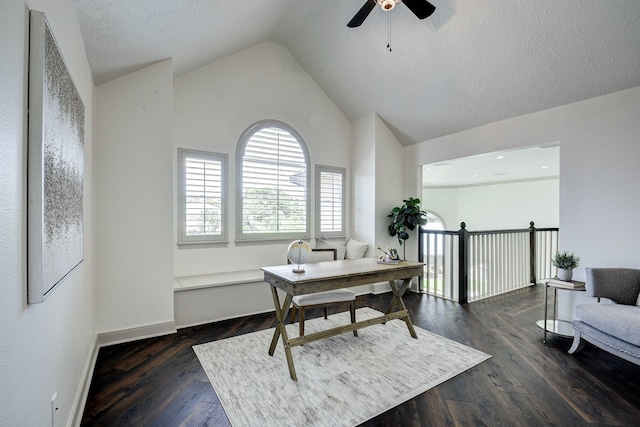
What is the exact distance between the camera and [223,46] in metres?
3.88

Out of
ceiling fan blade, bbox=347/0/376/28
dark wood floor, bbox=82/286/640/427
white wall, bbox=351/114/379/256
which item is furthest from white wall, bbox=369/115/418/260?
ceiling fan blade, bbox=347/0/376/28

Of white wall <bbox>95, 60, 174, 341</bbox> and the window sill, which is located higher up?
white wall <bbox>95, 60, 174, 341</bbox>

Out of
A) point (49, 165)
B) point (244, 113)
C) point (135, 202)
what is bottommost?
point (135, 202)

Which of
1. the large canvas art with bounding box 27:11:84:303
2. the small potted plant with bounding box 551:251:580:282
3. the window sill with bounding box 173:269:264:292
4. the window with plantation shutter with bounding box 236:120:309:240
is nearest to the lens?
the large canvas art with bounding box 27:11:84:303

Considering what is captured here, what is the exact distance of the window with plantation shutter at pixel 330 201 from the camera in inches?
203

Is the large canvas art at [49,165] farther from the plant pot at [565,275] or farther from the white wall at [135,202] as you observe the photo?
the plant pot at [565,275]

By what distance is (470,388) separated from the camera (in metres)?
2.30

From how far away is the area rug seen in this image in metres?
2.02

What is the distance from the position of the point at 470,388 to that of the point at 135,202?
347 cm

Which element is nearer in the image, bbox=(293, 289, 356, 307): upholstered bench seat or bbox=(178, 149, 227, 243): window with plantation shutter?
bbox=(293, 289, 356, 307): upholstered bench seat

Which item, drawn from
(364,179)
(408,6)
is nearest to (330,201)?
(364,179)

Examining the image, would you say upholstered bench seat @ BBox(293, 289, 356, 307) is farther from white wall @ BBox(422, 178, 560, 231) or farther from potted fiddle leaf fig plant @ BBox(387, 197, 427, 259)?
white wall @ BBox(422, 178, 560, 231)

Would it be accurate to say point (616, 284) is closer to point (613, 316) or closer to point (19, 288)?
point (613, 316)

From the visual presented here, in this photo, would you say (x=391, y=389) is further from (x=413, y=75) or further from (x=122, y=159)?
(x=413, y=75)
